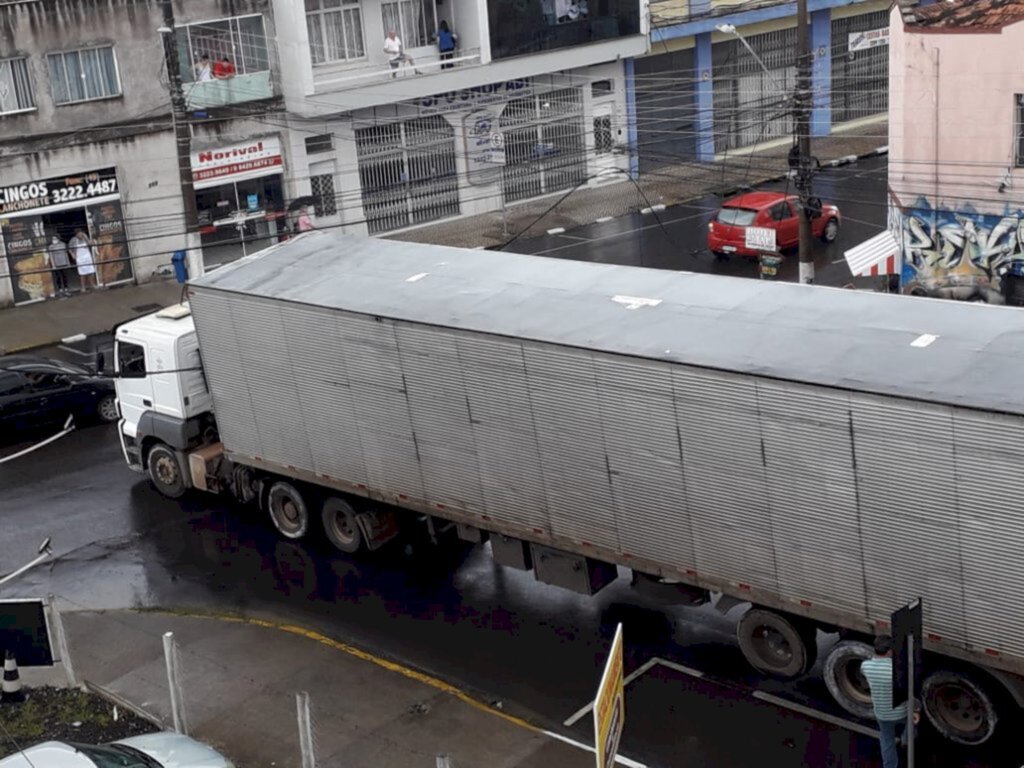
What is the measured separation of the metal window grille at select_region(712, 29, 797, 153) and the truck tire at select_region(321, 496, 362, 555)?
96.9 feet

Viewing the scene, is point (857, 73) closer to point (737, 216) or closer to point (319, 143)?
point (737, 216)

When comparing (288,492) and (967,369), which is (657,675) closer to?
(967,369)

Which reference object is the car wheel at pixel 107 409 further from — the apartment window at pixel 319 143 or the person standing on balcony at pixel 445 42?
the person standing on balcony at pixel 445 42

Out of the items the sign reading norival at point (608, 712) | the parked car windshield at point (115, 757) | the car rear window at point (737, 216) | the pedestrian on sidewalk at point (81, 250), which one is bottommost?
the parked car windshield at point (115, 757)

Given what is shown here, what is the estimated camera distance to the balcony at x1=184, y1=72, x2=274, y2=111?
122ft

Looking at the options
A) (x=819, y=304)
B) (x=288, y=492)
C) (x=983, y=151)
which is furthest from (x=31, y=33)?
(x=819, y=304)

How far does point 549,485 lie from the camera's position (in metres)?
16.5

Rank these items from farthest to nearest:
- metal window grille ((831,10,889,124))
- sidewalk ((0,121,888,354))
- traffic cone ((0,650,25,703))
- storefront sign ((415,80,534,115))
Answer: metal window grille ((831,10,889,124)) < storefront sign ((415,80,534,115)) < sidewalk ((0,121,888,354)) < traffic cone ((0,650,25,703))

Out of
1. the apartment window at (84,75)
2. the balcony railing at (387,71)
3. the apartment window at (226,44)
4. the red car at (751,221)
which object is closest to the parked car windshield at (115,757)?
the red car at (751,221)

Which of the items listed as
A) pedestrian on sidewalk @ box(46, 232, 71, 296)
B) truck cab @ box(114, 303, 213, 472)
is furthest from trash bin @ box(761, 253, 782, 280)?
pedestrian on sidewalk @ box(46, 232, 71, 296)

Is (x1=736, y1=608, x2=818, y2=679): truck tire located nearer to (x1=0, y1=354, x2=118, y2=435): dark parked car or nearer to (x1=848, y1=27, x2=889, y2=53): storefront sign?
(x1=0, y1=354, x2=118, y2=435): dark parked car

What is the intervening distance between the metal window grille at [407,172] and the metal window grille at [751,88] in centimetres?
1009

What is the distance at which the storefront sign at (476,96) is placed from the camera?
40781mm

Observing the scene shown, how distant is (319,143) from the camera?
3931cm
